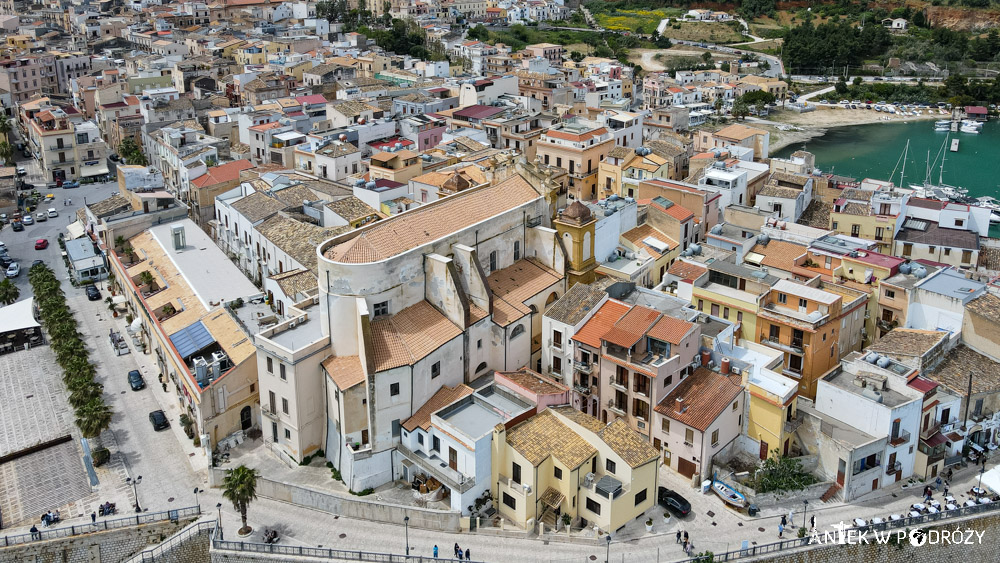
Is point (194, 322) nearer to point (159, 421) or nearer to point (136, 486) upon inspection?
point (159, 421)

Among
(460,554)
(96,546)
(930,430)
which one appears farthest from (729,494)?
(96,546)

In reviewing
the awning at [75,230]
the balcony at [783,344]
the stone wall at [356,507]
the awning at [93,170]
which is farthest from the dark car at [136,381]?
the awning at [93,170]

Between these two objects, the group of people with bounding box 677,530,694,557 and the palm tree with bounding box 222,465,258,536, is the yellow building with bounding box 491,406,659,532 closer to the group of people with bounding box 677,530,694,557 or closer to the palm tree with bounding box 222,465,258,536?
the group of people with bounding box 677,530,694,557

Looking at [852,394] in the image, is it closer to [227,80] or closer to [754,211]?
[754,211]

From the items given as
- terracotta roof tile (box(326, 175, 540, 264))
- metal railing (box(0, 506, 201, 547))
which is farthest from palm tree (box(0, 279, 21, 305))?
terracotta roof tile (box(326, 175, 540, 264))

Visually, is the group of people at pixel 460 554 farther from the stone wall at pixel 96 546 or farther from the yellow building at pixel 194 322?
the yellow building at pixel 194 322

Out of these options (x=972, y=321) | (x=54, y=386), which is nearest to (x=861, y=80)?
(x=972, y=321)
